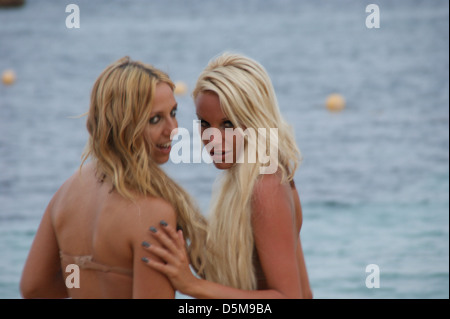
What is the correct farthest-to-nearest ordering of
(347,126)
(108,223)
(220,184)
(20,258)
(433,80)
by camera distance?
(433,80) → (347,126) → (20,258) → (220,184) → (108,223)

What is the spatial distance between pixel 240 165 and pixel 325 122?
11022 millimetres

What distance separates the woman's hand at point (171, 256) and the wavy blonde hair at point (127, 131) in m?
0.11

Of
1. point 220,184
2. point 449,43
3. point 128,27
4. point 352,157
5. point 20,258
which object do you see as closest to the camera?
point 220,184

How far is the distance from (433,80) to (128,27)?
18.7 meters

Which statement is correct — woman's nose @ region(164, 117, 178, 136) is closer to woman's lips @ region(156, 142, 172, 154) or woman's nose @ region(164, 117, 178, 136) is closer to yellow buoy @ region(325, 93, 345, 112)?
woman's lips @ region(156, 142, 172, 154)

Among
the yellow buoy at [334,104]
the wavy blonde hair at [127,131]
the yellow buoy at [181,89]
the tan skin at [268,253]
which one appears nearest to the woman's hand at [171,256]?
the tan skin at [268,253]

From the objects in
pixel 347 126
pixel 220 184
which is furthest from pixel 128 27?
pixel 220 184

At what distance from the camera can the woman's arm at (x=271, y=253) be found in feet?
7.13

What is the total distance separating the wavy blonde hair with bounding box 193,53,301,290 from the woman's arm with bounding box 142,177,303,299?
0.06 m

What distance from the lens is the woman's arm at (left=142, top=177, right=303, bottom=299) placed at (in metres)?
2.17

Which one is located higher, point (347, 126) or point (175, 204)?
point (347, 126)

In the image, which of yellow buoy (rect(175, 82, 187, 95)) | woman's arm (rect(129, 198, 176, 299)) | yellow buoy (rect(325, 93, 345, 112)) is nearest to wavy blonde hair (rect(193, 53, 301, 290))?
woman's arm (rect(129, 198, 176, 299))
